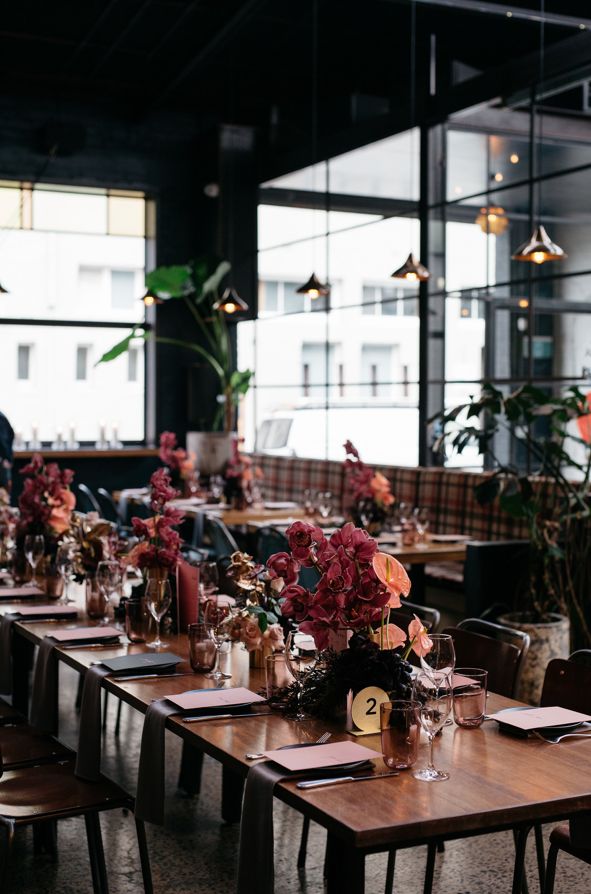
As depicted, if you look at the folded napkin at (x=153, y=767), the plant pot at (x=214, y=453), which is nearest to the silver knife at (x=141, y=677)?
the folded napkin at (x=153, y=767)

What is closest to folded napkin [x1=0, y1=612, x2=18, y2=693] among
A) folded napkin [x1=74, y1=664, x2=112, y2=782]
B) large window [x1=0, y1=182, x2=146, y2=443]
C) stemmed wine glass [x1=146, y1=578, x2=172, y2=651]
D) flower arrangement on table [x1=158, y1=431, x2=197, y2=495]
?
stemmed wine glass [x1=146, y1=578, x2=172, y2=651]

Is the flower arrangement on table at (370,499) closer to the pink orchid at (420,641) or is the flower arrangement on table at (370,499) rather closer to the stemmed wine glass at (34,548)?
the stemmed wine glass at (34,548)

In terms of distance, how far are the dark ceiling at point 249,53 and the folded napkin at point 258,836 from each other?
21.9ft

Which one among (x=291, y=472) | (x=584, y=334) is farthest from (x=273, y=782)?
(x=291, y=472)

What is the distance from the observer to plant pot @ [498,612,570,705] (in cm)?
561

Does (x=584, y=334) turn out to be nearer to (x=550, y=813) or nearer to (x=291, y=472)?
(x=291, y=472)

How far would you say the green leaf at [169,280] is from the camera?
11.2 metres

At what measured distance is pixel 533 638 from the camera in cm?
561

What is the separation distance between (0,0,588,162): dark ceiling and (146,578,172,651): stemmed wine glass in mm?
5682

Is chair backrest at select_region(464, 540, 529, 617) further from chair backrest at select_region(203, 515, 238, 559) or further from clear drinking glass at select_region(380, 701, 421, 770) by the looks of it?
clear drinking glass at select_region(380, 701, 421, 770)

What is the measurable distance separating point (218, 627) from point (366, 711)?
0.67 meters

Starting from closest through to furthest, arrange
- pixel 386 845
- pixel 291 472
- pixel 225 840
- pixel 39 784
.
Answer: pixel 386 845, pixel 39 784, pixel 225 840, pixel 291 472

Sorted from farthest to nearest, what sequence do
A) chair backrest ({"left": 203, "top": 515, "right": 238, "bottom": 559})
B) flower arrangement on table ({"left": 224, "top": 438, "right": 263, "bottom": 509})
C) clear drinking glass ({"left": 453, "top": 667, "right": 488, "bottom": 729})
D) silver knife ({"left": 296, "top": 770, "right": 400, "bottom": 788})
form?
flower arrangement on table ({"left": 224, "top": 438, "right": 263, "bottom": 509}) < chair backrest ({"left": 203, "top": 515, "right": 238, "bottom": 559}) < clear drinking glass ({"left": 453, "top": 667, "right": 488, "bottom": 729}) < silver knife ({"left": 296, "top": 770, "right": 400, "bottom": 788})

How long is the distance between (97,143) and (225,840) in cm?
922
